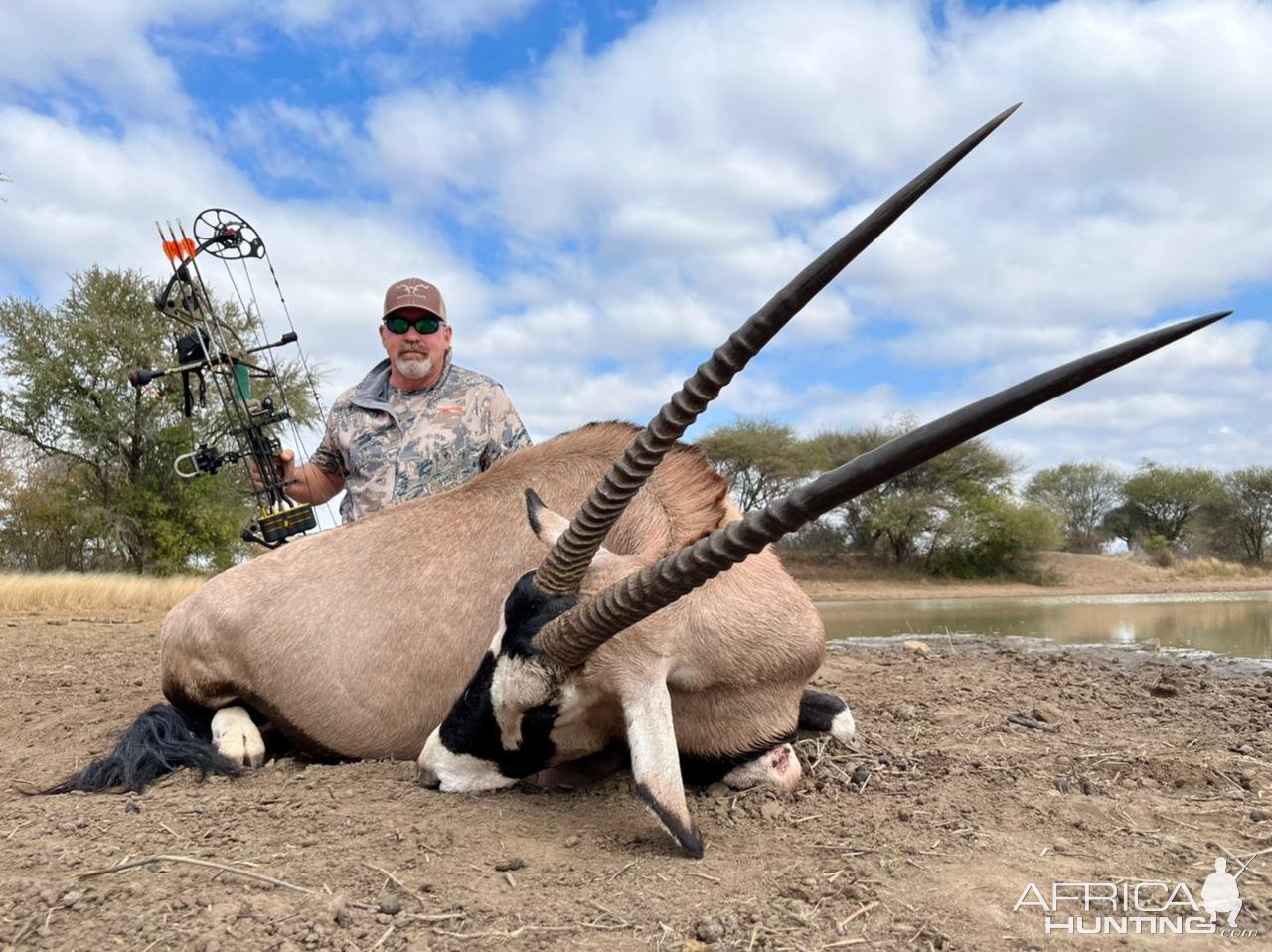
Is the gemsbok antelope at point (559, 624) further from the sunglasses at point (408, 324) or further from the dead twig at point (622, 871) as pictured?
the sunglasses at point (408, 324)

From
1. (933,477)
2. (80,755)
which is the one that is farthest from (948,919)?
(933,477)

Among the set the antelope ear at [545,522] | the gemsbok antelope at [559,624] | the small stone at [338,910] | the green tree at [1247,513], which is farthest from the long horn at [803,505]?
the green tree at [1247,513]

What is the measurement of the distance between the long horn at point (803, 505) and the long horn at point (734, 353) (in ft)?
0.78

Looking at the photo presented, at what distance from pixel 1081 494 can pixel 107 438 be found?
44.2 m

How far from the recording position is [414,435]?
223 inches

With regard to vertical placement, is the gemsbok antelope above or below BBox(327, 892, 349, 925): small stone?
above

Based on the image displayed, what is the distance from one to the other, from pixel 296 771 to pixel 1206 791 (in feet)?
11.3

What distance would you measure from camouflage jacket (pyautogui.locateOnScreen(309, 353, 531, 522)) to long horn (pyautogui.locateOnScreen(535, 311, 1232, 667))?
2.92m

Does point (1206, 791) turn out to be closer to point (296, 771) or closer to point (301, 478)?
point (296, 771)

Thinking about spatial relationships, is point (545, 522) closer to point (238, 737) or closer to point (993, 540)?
point (238, 737)

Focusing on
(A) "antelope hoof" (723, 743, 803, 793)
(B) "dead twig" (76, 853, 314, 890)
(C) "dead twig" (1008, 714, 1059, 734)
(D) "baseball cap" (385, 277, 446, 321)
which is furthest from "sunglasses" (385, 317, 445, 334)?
(C) "dead twig" (1008, 714, 1059, 734)

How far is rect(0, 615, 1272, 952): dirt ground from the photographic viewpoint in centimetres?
209

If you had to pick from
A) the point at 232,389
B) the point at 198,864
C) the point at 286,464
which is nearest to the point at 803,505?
the point at 198,864

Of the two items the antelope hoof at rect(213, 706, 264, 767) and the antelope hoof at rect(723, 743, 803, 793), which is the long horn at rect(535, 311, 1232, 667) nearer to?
the antelope hoof at rect(723, 743, 803, 793)
